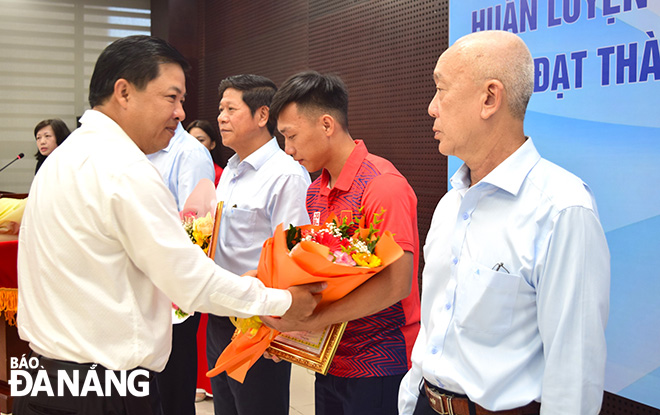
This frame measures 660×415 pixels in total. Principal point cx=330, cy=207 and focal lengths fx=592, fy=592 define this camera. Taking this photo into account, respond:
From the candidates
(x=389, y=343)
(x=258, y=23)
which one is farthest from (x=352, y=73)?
(x=389, y=343)

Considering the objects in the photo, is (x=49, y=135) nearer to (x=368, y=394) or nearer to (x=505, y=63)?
(x=368, y=394)

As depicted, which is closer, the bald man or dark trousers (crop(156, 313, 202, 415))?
the bald man

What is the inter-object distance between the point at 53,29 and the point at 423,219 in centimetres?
652

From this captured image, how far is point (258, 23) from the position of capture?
6.50 metres

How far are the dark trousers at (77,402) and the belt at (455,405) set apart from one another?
843mm

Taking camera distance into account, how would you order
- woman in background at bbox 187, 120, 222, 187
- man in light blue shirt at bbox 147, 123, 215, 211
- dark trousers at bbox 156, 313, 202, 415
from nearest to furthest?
dark trousers at bbox 156, 313, 202, 415, man in light blue shirt at bbox 147, 123, 215, 211, woman in background at bbox 187, 120, 222, 187

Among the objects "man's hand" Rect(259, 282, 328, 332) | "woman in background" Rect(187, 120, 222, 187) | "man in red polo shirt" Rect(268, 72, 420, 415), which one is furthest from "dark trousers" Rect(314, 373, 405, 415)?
"woman in background" Rect(187, 120, 222, 187)

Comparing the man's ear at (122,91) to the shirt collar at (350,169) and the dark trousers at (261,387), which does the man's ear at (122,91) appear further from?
the dark trousers at (261,387)

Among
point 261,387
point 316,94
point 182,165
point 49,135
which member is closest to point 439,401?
point 261,387

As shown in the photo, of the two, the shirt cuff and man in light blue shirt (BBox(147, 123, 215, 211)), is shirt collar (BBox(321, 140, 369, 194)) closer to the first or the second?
the shirt cuff

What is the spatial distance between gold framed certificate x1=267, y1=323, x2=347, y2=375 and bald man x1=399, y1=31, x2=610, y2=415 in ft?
1.16

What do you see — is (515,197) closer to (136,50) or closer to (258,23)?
(136,50)

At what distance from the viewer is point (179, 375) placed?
310 cm

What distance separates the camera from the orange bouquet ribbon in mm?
1818
